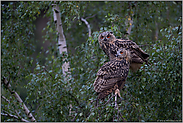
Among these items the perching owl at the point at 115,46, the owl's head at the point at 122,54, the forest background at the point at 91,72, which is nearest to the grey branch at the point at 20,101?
the forest background at the point at 91,72

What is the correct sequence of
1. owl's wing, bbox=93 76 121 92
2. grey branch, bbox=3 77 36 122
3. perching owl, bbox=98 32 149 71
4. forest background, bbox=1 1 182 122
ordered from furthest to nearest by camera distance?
grey branch, bbox=3 77 36 122, forest background, bbox=1 1 182 122, perching owl, bbox=98 32 149 71, owl's wing, bbox=93 76 121 92

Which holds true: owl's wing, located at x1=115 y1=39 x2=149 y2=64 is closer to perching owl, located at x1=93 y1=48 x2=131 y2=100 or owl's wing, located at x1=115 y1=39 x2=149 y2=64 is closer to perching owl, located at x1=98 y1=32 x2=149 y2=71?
perching owl, located at x1=98 y1=32 x2=149 y2=71

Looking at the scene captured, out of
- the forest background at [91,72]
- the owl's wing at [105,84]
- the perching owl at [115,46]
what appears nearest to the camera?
the owl's wing at [105,84]

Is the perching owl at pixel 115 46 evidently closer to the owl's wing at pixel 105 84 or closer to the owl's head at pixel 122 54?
the owl's head at pixel 122 54

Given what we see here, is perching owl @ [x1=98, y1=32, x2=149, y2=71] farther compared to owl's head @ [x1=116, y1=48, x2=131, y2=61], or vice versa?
perching owl @ [x1=98, y1=32, x2=149, y2=71]

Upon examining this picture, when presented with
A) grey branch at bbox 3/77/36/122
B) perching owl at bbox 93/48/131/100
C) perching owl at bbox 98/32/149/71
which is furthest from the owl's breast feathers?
grey branch at bbox 3/77/36/122

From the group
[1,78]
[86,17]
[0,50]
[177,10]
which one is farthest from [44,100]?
[177,10]

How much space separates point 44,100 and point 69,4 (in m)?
1.13

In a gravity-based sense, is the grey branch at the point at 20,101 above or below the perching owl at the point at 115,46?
below

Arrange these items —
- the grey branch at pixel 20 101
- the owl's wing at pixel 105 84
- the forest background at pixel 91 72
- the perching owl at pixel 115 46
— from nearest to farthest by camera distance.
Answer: the owl's wing at pixel 105 84
the perching owl at pixel 115 46
the forest background at pixel 91 72
the grey branch at pixel 20 101

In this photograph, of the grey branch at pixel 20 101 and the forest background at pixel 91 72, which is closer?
the forest background at pixel 91 72

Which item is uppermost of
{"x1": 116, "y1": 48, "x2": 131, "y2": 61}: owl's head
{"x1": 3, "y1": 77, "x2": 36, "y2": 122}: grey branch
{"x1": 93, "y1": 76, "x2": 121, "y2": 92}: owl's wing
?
{"x1": 116, "y1": 48, "x2": 131, "y2": 61}: owl's head

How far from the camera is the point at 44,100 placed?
255 cm

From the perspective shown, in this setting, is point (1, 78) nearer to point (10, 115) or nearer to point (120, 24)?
point (10, 115)
